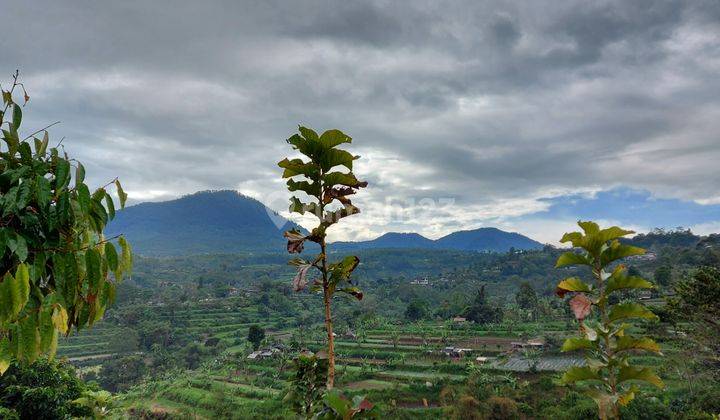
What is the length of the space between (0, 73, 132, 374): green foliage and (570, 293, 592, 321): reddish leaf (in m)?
2.29

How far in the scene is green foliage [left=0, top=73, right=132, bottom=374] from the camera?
1.54 metres

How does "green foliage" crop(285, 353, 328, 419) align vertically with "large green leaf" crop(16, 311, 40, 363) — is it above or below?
below

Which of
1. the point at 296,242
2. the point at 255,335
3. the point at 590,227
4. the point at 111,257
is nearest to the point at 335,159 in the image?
the point at 296,242

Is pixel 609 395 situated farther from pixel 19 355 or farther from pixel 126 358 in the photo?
pixel 126 358

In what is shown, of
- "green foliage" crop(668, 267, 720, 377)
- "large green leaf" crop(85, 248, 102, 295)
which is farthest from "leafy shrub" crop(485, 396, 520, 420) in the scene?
"large green leaf" crop(85, 248, 102, 295)

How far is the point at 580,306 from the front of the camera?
2.03m

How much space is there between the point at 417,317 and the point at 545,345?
3046 cm

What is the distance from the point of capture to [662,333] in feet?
91.1

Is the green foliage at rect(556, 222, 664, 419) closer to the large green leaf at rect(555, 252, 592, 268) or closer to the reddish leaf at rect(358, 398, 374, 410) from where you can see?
the large green leaf at rect(555, 252, 592, 268)

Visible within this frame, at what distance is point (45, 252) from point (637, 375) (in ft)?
10.0

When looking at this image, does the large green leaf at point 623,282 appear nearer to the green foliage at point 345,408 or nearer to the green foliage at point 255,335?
the green foliage at point 345,408

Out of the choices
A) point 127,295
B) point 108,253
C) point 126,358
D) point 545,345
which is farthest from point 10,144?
point 127,295

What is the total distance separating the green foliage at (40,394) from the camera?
9742mm

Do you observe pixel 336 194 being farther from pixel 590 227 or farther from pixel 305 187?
pixel 590 227
